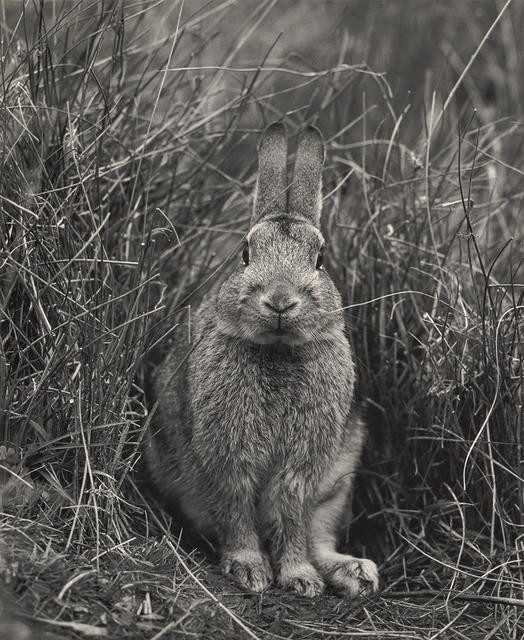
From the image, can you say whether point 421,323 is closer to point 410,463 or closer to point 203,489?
point 410,463

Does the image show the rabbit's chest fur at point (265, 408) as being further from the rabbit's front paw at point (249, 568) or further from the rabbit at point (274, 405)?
the rabbit's front paw at point (249, 568)

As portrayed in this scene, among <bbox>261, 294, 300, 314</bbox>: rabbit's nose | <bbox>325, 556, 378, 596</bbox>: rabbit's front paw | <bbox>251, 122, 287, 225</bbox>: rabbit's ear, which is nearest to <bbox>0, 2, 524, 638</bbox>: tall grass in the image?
<bbox>325, 556, 378, 596</bbox>: rabbit's front paw

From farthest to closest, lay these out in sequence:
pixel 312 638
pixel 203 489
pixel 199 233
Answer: pixel 199 233 < pixel 203 489 < pixel 312 638

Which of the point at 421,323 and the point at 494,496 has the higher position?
the point at 421,323

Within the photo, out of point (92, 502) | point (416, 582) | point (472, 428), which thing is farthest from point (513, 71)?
point (92, 502)

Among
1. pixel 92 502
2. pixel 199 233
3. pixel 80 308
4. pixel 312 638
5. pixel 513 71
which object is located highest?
pixel 513 71

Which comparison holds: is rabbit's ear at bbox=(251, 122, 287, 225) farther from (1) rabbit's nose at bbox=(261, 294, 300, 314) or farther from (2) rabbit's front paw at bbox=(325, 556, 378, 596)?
(2) rabbit's front paw at bbox=(325, 556, 378, 596)
